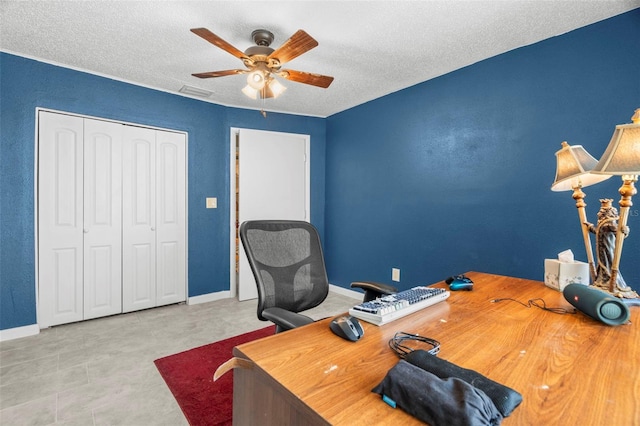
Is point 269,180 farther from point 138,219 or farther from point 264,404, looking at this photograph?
point 264,404

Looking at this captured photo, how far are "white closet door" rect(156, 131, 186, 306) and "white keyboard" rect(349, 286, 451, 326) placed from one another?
293 centimetres

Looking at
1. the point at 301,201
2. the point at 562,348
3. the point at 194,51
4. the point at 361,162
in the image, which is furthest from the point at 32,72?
the point at 562,348

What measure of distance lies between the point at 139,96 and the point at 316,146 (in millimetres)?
2201

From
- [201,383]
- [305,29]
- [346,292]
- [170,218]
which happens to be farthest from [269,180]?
[201,383]

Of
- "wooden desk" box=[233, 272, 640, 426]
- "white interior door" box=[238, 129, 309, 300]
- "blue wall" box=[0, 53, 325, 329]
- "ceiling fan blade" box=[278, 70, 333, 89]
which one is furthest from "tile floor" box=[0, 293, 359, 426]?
"ceiling fan blade" box=[278, 70, 333, 89]

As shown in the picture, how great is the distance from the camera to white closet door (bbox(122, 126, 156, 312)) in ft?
10.3

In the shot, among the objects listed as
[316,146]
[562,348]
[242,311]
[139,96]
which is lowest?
[242,311]

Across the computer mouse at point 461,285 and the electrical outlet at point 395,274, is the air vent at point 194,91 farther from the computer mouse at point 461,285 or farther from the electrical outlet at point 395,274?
the computer mouse at point 461,285

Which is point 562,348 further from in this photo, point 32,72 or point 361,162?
point 32,72

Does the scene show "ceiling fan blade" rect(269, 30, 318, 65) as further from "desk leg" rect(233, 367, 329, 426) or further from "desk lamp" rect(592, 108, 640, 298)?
"desk leg" rect(233, 367, 329, 426)

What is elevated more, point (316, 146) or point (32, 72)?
point (32, 72)

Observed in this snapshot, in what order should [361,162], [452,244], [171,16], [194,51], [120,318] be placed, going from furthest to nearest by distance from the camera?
1. [361,162]
2. [120,318]
3. [452,244]
4. [194,51]
5. [171,16]

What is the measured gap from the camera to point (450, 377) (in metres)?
0.66

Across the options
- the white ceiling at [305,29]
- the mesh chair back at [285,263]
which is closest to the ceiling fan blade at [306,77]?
the white ceiling at [305,29]
